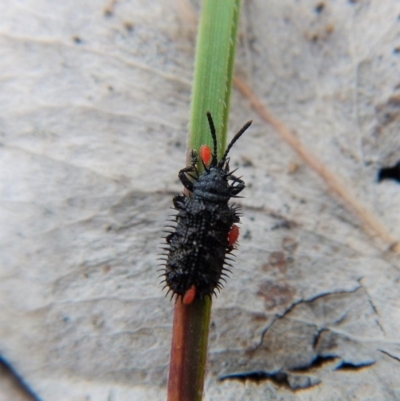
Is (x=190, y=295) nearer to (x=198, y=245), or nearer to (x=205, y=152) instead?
(x=198, y=245)

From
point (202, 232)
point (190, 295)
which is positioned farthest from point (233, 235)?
point (190, 295)

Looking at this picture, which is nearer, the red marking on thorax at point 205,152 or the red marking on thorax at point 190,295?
the red marking on thorax at point 190,295

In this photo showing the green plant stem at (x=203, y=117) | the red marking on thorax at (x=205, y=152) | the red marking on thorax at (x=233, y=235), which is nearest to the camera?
the green plant stem at (x=203, y=117)

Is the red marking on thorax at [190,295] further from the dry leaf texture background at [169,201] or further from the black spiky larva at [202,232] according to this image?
the dry leaf texture background at [169,201]

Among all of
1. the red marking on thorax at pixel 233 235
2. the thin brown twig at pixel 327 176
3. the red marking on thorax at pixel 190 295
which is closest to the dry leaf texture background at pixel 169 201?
the thin brown twig at pixel 327 176

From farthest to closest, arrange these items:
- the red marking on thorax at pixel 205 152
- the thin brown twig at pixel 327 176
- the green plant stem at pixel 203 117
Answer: the thin brown twig at pixel 327 176 < the red marking on thorax at pixel 205 152 < the green plant stem at pixel 203 117

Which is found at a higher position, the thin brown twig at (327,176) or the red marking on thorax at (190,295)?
the thin brown twig at (327,176)
